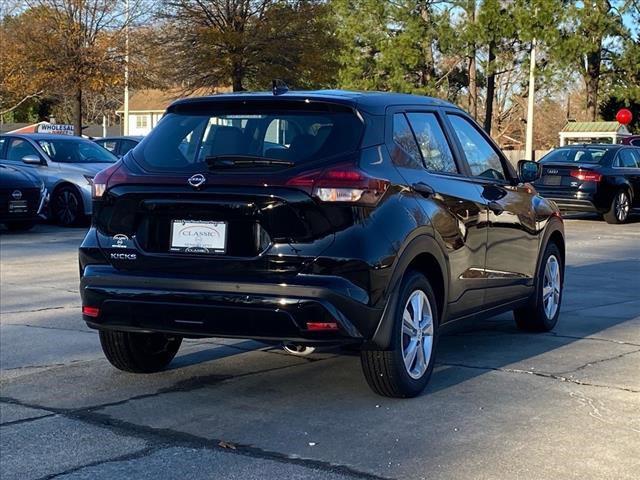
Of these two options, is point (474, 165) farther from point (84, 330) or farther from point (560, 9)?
point (560, 9)

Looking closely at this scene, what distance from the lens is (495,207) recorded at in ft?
22.7

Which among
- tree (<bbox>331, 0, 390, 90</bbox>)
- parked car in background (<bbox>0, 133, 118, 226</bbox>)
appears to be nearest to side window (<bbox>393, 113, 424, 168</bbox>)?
parked car in background (<bbox>0, 133, 118, 226</bbox>)

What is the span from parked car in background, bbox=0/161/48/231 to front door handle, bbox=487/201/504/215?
10.5m

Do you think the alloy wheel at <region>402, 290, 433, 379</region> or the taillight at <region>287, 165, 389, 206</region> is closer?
the taillight at <region>287, 165, 389, 206</region>

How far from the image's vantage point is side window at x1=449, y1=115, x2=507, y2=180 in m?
6.87

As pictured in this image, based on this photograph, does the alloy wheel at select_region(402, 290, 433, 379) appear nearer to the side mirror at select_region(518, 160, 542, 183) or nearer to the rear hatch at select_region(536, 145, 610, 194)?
the side mirror at select_region(518, 160, 542, 183)

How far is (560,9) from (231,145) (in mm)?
29809

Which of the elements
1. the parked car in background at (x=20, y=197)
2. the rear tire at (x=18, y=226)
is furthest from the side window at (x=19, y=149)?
the parked car in background at (x=20, y=197)

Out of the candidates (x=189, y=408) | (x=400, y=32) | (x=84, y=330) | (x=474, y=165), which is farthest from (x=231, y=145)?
(x=400, y=32)

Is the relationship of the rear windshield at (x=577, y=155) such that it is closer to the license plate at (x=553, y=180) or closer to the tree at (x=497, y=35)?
the license plate at (x=553, y=180)

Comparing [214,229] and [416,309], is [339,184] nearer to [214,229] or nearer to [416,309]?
[214,229]

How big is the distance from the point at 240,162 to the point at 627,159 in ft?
54.7

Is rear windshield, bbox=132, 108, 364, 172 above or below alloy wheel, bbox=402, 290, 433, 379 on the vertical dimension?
above

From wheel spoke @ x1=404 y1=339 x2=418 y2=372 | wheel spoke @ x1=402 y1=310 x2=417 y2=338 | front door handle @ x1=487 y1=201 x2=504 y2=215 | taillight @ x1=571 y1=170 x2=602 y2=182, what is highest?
taillight @ x1=571 y1=170 x2=602 y2=182
